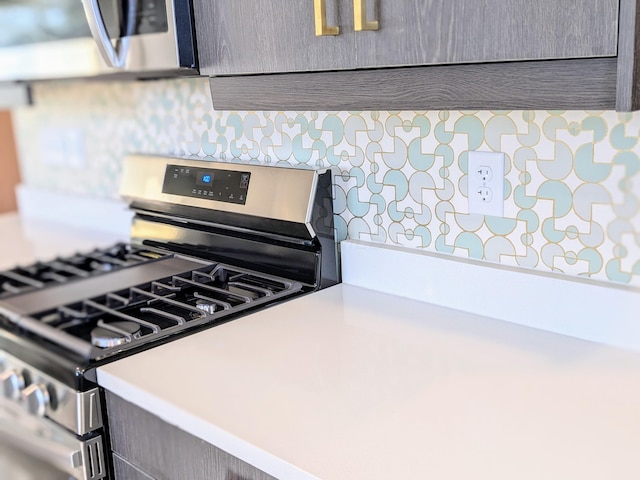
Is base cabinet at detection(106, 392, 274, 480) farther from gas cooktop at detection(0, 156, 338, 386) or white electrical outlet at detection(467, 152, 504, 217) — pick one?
white electrical outlet at detection(467, 152, 504, 217)

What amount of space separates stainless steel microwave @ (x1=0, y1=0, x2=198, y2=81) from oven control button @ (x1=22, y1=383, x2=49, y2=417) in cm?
60

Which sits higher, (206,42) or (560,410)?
(206,42)

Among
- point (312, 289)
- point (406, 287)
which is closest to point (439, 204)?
point (406, 287)

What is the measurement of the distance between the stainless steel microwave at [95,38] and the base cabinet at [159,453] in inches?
24.1

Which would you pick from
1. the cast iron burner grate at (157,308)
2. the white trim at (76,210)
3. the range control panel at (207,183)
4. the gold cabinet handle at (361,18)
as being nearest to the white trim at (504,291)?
the cast iron burner grate at (157,308)

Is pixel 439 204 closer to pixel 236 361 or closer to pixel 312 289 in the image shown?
pixel 312 289

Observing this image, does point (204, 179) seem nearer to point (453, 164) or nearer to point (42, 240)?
point (453, 164)

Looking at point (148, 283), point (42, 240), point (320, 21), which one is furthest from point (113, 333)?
point (42, 240)

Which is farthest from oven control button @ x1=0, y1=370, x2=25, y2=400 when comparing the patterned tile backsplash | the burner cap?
the patterned tile backsplash

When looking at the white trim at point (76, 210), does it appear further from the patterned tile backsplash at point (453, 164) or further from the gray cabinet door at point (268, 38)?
the gray cabinet door at point (268, 38)

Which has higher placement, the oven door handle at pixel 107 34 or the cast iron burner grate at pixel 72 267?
the oven door handle at pixel 107 34

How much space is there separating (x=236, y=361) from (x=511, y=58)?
607 millimetres

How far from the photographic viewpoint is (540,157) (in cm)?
117

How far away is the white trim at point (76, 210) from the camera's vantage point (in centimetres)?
212
